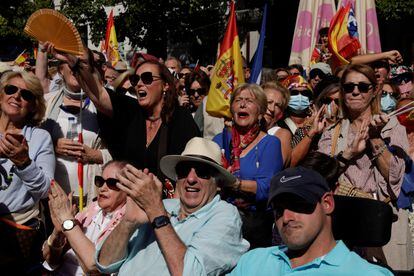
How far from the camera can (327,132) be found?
17.6ft

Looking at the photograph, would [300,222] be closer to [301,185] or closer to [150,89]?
[301,185]

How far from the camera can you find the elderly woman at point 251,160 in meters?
5.09

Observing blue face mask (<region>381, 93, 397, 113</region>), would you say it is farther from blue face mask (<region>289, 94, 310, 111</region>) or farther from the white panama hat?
the white panama hat

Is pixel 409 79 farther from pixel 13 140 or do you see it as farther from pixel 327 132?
pixel 13 140

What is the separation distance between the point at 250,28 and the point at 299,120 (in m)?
12.5

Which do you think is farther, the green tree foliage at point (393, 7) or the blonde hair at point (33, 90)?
the green tree foliage at point (393, 7)

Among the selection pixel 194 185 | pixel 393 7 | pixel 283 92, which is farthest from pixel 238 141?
pixel 393 7

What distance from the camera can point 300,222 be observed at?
11.8ft

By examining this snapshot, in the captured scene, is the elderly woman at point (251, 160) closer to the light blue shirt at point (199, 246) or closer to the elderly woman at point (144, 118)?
the elderly woman at point (144, 118)

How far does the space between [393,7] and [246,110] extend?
11.4 meters

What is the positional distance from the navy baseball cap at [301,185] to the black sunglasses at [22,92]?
2.38 meters

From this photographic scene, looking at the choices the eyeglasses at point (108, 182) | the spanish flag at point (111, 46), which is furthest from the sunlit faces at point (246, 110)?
the spanish flag at point (111, 46)

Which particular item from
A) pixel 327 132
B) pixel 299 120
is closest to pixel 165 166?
pixel 327 132

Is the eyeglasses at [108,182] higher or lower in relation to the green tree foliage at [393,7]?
lower
